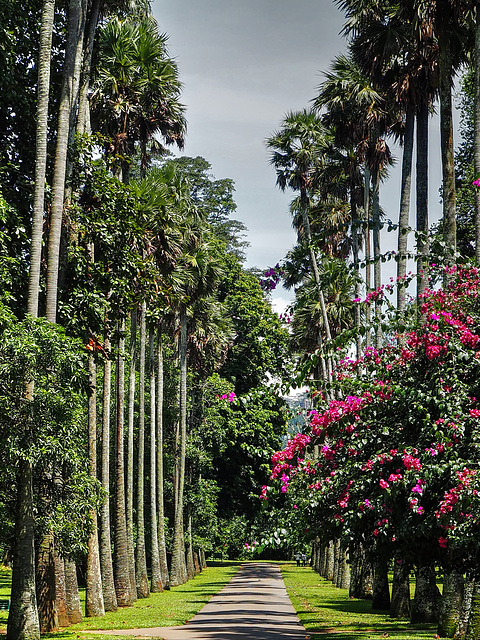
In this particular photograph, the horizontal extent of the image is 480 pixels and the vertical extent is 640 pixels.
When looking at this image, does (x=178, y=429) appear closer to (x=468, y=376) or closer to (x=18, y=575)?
(x=18, y=575)

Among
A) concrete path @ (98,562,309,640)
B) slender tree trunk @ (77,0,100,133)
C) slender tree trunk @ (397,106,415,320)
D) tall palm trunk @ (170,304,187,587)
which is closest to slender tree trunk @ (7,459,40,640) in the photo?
concrete path @ (98,562,309,640)

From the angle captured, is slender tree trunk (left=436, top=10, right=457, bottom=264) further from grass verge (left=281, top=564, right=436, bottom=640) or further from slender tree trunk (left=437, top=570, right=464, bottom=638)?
grass verge (left=281, top=564, right=436, bottom=640)

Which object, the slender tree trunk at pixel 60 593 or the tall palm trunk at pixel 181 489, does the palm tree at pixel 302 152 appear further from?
the slender tree trunk at pixel 60 593

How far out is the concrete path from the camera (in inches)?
696

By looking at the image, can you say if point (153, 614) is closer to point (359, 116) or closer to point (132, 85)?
point (132, 85)

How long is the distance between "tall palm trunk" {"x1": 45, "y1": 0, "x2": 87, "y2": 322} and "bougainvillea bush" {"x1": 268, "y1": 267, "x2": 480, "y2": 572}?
662cm

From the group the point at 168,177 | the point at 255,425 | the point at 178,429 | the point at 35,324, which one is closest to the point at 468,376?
the point at 35,324

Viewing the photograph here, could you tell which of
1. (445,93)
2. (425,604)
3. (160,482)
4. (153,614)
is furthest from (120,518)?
(445,93)

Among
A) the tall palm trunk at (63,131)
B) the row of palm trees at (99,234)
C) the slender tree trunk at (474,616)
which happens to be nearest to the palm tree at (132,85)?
the row of palm trees at (99,234)

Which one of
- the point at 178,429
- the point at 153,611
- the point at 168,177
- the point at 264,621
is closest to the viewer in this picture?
the point at 264,621

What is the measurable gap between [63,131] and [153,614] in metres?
13.4

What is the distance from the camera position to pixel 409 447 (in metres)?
10.8

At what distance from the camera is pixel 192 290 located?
1502 inches

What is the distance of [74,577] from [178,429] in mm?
21747
